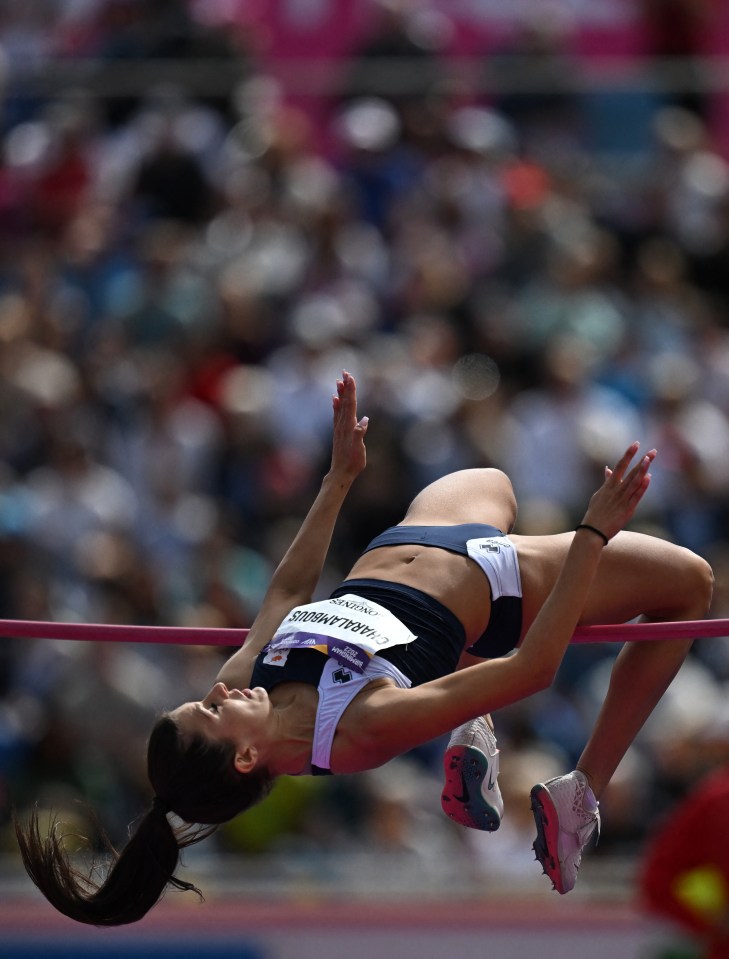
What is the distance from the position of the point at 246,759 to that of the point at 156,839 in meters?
0.39

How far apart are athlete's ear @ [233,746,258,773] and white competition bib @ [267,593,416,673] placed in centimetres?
32

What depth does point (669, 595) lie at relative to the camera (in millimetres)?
5617

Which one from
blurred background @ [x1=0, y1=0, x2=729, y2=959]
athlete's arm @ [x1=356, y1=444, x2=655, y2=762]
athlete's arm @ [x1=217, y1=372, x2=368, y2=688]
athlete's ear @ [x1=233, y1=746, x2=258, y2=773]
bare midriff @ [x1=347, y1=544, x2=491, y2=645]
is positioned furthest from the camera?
blurred background @ [x1=0, y1=0, x2=729, y2=959]

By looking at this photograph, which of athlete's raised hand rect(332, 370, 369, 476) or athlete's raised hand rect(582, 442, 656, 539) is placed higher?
athlete's raised hand rect(582, 442, 656, 539)

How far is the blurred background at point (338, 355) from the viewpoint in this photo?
8578 millimetres

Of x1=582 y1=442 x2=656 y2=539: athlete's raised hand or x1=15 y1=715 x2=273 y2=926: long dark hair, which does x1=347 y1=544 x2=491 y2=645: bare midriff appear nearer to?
x1=582 y1=442 x2=656 y2=539: athlete's raised hand

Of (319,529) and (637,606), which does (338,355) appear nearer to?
(319,529)

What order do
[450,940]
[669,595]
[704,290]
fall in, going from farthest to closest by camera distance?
1. [704,290]
2. [450,940]
3. [669,595]

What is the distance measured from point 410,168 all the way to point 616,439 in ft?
8.28

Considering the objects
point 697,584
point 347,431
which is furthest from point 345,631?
point 697,584

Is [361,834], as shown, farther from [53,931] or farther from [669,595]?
[669,595]

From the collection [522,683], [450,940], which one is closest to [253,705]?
[522,683]

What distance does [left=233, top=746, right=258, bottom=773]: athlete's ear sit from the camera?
206 inches

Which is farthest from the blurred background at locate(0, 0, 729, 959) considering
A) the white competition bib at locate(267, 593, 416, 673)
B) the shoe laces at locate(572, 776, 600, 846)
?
the white competition bib at locate(267, 593, 416, 673)
